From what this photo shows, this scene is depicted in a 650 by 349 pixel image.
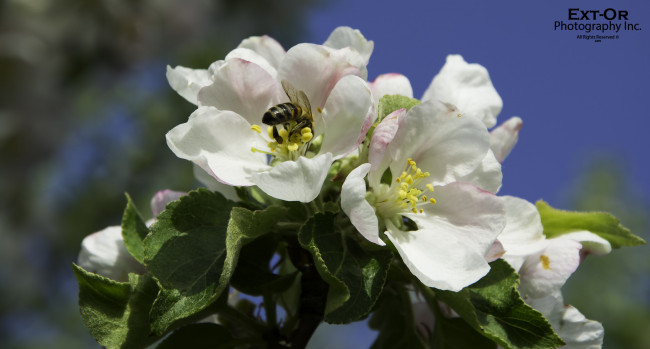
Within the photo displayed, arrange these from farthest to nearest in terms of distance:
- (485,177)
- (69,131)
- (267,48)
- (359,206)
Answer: (69,131) → (267,48) → (485,177) → (359,206)

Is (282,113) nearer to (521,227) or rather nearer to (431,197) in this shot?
(431,197)

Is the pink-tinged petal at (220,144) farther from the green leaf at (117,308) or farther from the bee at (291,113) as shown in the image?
the green leaf at (117,308)

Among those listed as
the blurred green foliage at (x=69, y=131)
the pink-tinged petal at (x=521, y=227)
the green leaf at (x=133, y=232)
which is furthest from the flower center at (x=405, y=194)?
the blurred green foliage at (x=69, y=131)

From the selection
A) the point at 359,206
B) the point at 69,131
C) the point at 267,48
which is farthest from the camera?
the point at 69,131

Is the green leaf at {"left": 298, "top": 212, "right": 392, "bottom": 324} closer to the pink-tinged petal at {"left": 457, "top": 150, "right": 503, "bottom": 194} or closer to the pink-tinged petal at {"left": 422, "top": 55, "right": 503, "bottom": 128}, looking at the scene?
the pink-tinged petal at {"left": 457, "top": 150, "right": 503, "bottom": 194}

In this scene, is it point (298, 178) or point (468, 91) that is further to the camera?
point (468, 91)

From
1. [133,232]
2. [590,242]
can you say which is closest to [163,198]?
[133,232]

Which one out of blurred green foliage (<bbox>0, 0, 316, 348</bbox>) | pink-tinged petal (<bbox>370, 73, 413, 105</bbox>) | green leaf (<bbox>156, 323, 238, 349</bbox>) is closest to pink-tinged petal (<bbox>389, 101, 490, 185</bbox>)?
pink-tinged petal (<bbox>370, 73, 413, 105</bbox>)
